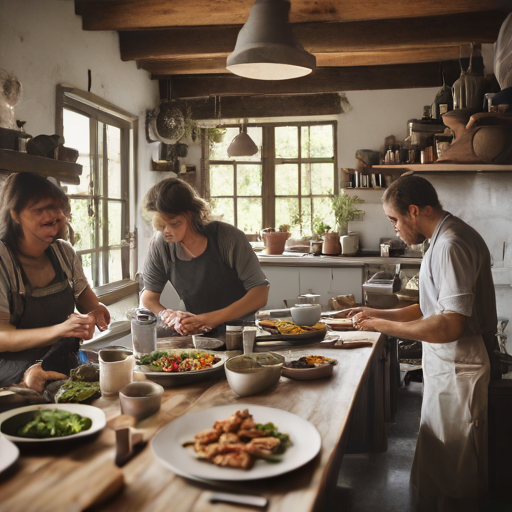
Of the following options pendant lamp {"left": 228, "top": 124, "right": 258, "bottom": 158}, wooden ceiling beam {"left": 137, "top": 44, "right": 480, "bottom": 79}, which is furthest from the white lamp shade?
wooden ceiling beam {"left": 137, "top": 44, "right": 480, "bottom": 79}

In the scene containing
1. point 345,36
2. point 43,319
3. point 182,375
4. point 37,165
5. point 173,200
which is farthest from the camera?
point 345,36

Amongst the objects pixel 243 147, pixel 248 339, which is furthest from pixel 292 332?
pixel 243 147

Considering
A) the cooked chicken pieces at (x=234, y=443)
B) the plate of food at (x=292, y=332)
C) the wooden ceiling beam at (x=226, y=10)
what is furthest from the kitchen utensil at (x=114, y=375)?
the wooden ceiling beam at (x=226, y=10)

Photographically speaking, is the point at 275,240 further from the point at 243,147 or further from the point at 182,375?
the point at 182,375

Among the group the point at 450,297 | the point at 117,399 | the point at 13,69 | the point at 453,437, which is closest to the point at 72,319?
the point at 117,399

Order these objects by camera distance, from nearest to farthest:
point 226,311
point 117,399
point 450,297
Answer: point 117,399 → point 450,297 → point 226,311

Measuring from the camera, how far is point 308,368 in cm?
192

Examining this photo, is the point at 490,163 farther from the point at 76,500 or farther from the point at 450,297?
the point at 76,500

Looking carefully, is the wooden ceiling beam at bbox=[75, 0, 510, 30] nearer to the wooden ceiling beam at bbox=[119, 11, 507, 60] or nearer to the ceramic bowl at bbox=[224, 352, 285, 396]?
the wooden ceiling beam at bbox=[119, 11, 507, 60]

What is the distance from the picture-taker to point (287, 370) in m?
1.91

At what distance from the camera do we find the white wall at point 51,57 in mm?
3490

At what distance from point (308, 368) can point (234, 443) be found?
2.31ft

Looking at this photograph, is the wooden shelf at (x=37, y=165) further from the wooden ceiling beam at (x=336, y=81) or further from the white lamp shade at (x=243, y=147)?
the wooden ceiling beam at (x=336, y=81)

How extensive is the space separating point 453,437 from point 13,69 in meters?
3.32
